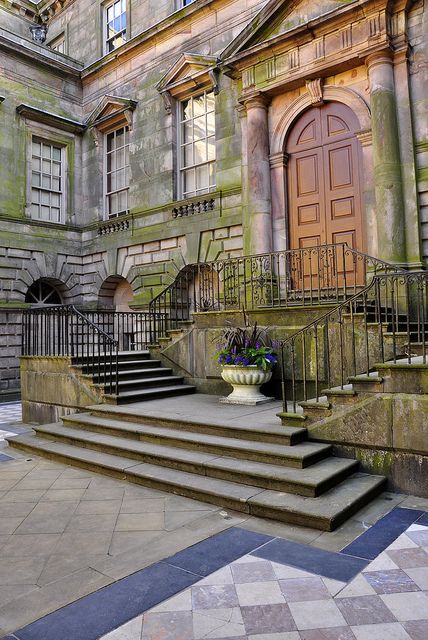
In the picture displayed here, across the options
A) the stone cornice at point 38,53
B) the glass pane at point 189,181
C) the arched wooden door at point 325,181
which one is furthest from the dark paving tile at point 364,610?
the stone cornice at point 38,53

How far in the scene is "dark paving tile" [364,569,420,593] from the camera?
296cm

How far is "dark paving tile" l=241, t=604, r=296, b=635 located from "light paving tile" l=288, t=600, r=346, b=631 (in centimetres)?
4

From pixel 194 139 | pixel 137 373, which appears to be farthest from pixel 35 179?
pixel 137 373

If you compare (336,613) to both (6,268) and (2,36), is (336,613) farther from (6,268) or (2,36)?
(2,36)

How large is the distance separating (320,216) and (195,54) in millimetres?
5648

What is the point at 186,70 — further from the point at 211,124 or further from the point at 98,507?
the point at 98,507

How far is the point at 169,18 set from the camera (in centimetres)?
1259

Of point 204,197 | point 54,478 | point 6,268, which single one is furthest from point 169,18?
point 54,478

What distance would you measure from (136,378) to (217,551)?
218 inches

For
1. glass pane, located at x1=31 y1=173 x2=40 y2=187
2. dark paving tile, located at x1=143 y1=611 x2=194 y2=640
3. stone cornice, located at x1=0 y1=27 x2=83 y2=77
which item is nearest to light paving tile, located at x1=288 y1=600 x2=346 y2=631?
dark paving tile, located at x1=143 y1=611 x2=194 y2=640

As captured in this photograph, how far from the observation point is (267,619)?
2.70 meters

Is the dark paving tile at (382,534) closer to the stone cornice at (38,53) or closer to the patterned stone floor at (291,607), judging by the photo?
the patterned stone floor at (291,607)

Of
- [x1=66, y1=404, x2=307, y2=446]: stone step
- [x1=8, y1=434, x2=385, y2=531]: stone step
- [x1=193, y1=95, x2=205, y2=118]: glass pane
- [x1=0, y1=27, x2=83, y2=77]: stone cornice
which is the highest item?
[x1=0, y1=27, x2=83, y2=77]: stone cornice

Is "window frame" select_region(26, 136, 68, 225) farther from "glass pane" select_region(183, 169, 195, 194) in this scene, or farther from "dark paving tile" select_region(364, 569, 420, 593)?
"dark paving tile" select_region(364, 569, 420, 593)
